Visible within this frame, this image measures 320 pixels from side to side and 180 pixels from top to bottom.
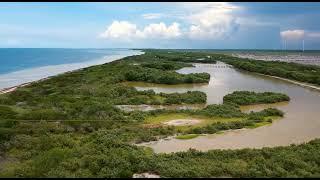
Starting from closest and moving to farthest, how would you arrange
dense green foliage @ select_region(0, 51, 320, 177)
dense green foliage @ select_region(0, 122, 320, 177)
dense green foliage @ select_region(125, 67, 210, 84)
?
dense green foliage @ select_region(0, 122, 320, 177) < dense green foliage @ select_region(0, 51, 320, 177) < dense green foliage @ select_region(125, 67, 210, 84)

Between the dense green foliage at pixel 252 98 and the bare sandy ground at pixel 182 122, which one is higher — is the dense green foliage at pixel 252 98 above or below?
above

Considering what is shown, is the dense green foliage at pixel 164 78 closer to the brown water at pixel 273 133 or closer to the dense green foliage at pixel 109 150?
the brown water at pixel 273 133

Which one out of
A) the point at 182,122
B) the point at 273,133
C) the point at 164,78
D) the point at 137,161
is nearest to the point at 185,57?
the point at 164,78

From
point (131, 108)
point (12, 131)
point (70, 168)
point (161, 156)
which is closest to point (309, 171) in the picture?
point (161, 156)

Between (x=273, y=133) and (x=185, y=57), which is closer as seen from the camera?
(x=273, y=133)

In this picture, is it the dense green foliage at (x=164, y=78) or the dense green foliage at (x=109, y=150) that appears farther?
the dense green foliage at (x=164, y=78)

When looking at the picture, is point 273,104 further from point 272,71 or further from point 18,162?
point 272,71

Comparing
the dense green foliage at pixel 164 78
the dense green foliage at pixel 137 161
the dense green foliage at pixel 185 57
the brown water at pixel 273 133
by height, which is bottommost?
the brown water at pixel 273 133

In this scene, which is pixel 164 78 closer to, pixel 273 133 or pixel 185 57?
pixel 273 133

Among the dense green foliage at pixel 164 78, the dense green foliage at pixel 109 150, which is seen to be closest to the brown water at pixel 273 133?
the dense green foliage at pixel 109 150

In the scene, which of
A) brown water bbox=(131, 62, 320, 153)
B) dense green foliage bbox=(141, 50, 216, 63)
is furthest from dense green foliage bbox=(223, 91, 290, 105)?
dense green foliage bbox=(141, 50, 216, 63)

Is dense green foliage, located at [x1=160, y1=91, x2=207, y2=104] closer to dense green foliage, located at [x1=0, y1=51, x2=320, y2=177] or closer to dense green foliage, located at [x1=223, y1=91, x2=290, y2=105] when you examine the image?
dense green foliage, located at [x1=223, y1=91, x2=290, y2=105]
